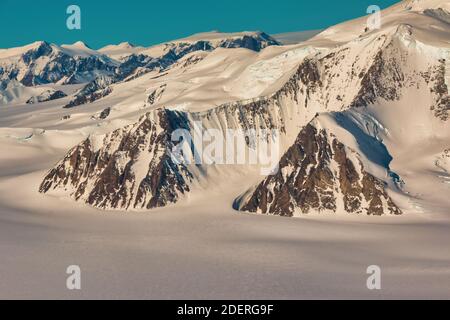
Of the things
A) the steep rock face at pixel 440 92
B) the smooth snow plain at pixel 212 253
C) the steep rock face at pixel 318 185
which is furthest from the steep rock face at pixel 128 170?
the steep rock face at pixel 440 92

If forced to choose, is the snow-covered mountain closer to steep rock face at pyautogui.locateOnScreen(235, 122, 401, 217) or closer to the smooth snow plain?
steep rock face at pyautogui.locateOnScreen(235, 122, 401, 217)

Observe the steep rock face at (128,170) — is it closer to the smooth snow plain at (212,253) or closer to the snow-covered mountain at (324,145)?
the snow-covered mountain at (324,145)

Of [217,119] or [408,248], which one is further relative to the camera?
[217,119]

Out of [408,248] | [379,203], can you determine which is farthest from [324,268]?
[379,203]

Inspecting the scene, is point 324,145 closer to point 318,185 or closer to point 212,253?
point 318,185

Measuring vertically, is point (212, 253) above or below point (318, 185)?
below

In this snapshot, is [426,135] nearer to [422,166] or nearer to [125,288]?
[422,166]

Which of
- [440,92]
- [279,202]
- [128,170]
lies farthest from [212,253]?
[440,92]

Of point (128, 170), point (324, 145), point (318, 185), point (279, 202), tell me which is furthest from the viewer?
point (128, 170)
